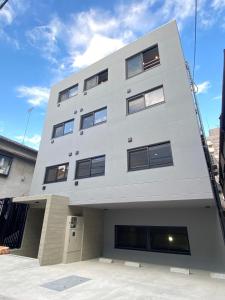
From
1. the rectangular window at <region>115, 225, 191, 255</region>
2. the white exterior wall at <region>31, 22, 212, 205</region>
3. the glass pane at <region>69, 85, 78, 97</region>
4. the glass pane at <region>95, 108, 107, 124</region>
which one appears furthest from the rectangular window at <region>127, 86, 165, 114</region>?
the rectangular window at <region>115, 225, 191, 255</region>

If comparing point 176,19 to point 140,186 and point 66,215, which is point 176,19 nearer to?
point 140,186

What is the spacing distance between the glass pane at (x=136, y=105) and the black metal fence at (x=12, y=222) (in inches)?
314

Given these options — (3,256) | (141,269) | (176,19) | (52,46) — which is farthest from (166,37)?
(3,256)

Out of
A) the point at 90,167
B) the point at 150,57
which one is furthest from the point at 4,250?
the point at 150,57

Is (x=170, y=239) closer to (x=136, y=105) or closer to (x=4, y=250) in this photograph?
(x=136, y=105)

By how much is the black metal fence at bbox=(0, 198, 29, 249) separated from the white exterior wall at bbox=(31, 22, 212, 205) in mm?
1350

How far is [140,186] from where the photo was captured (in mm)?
7238

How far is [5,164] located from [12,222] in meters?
4.64

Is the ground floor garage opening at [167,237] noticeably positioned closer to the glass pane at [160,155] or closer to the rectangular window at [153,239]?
the rectangular window at [153,239]

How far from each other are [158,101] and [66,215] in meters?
7.00

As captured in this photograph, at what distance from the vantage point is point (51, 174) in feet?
35.8

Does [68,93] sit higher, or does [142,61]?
[68,93]

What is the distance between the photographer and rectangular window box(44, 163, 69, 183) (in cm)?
1026

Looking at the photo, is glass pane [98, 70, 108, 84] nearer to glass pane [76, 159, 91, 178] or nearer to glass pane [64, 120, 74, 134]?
glass pane [64, 120, 74, 134]
